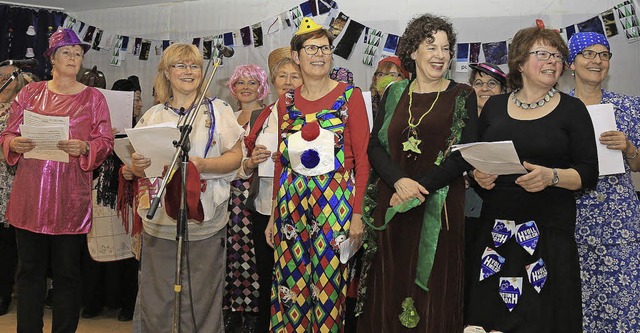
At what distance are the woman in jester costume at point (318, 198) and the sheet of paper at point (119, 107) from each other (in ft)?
6.51

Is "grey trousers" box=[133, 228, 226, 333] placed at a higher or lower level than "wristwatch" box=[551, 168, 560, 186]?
lower

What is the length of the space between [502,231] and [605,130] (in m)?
0.71

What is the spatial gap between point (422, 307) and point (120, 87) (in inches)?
151

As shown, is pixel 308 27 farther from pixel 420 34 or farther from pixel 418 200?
pixel 418 200

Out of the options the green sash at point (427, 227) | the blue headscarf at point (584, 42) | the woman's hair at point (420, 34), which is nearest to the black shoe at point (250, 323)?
the green sash at point (427, 227)

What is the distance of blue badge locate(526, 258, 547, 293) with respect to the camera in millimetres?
2748

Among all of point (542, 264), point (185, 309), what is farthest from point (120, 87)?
point (542, 264)

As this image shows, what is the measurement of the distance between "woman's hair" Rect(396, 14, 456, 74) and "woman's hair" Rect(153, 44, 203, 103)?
106 cm

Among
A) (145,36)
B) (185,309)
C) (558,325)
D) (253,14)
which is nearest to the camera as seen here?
(558,325)

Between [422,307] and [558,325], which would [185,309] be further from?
[558,325]

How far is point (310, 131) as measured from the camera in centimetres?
298

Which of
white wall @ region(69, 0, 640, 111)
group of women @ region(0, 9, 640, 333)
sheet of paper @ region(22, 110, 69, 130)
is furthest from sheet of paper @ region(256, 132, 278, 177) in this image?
white wall @ region(69, 0, 640, 111)

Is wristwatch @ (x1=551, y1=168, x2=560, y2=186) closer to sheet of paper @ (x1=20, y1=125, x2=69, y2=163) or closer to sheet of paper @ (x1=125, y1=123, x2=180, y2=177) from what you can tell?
sheet of paper @ (x1=125, y1=123, x2=180, y2=177)

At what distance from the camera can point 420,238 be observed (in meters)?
2.81
